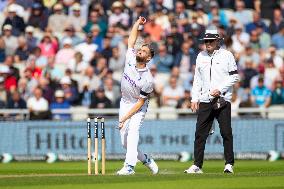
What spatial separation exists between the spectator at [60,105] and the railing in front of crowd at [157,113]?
93 mm

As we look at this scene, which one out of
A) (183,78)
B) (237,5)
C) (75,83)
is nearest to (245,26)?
(237,5)

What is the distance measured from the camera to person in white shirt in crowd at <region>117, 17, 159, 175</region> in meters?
17.5

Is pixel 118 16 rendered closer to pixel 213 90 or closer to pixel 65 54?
pixel 65 54

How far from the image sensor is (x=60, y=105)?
27.2 meters

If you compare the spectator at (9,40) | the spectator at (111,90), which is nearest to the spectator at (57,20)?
the spectator at (9,40)

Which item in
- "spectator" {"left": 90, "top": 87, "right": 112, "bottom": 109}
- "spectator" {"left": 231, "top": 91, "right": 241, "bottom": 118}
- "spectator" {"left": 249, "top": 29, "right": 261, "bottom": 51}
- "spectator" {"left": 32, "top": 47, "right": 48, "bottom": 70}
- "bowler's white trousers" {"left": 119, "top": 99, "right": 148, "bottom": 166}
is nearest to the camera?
"bowler's white trousers" {"left": 119, "top": 99, "right": 148, "bottom": 166}

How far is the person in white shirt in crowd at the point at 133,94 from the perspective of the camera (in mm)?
17516

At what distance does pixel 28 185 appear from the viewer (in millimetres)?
15516

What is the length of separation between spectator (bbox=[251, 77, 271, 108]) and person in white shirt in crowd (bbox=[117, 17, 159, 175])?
9.55 metres

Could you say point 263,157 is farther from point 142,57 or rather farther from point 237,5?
point 142,57

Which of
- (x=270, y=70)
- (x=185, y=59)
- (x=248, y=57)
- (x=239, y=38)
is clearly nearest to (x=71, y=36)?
(x=185, y=59)

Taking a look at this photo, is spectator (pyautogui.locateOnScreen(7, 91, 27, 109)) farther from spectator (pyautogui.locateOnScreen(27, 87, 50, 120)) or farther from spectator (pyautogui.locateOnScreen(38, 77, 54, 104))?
spectator (pyautogui.locateOnScreen(38, 77, 54, 104))

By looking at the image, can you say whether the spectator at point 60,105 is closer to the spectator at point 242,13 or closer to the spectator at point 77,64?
the spectator at point 77,64

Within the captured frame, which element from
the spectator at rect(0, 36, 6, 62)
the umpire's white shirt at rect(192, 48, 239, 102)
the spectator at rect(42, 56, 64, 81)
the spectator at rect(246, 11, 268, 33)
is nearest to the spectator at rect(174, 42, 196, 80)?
the spectator at rect(246, 11, 268, 33)
